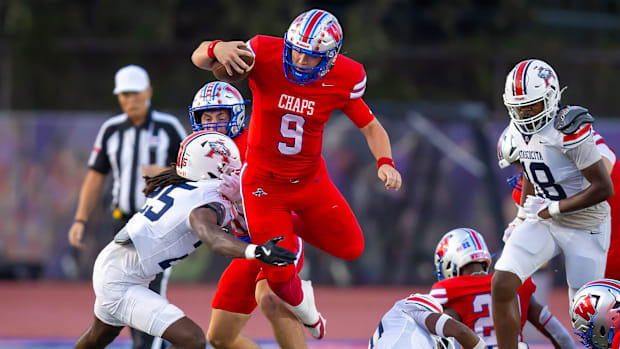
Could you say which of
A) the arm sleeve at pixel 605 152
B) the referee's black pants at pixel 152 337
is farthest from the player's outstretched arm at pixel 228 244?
the arm sleeve at pixel 605 152

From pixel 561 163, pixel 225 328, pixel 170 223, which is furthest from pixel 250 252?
pixel 561 163

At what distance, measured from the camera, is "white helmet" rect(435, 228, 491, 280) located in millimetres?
5211

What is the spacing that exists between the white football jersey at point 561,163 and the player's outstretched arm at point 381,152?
758 mm

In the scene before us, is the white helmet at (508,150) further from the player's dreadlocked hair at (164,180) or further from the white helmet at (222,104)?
the player's dreadlocked hair at (164,180)

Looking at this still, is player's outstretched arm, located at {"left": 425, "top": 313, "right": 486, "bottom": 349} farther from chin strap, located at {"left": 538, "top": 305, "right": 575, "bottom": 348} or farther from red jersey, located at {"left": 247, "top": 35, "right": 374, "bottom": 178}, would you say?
→ red jersey, located at {"left": 247, "top": 35, "right": 374, "bottom": 178}

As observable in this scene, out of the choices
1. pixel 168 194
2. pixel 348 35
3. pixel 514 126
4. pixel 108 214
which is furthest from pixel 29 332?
pixel 348 35

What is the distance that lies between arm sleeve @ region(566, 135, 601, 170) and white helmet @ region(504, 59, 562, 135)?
0.23m

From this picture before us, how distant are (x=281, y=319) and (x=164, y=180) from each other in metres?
1.09

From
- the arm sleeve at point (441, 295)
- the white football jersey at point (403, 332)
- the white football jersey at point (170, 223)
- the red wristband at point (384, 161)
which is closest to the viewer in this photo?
the white football jersey at point (403, 332)

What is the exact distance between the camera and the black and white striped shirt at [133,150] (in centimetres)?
639

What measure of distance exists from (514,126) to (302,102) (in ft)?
4.25

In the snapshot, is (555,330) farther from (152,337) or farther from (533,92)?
(152,337)

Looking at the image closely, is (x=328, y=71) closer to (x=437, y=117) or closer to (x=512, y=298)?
(x=512, y=298)

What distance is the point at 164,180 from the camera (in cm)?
484
